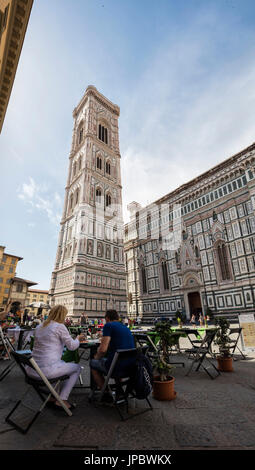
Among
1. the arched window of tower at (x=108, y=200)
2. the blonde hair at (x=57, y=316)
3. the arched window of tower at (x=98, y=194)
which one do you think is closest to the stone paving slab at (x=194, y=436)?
the blonde hair at (x=57, y=316)

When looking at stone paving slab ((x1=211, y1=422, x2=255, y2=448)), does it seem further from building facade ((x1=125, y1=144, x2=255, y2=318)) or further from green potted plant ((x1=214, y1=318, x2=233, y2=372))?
building facade ((x1=125, y1=144, x2=255, y2=318))

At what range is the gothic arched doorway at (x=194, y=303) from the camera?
21.2 metres

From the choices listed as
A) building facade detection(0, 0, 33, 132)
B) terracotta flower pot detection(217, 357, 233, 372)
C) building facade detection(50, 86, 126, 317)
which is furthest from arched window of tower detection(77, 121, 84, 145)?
terracotta flower pot detection(217, 357, 233, 372)

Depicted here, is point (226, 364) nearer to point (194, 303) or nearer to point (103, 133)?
point (194, 303)

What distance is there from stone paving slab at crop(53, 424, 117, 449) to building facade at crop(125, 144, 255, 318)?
1908 centimetres

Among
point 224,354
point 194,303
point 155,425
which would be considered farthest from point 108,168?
point 155,425

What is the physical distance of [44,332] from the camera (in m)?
2.56

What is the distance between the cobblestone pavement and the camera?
182 centimetres

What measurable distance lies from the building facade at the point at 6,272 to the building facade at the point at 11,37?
30.9m

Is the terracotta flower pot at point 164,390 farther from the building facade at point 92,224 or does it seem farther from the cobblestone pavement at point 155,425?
the building facade at point 92,224

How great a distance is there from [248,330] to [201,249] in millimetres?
16525

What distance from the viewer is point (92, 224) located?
832 inches

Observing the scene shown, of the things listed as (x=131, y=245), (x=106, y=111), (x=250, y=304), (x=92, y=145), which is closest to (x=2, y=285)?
(x=131, y=245)

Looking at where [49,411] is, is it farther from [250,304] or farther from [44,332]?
[250,304]
